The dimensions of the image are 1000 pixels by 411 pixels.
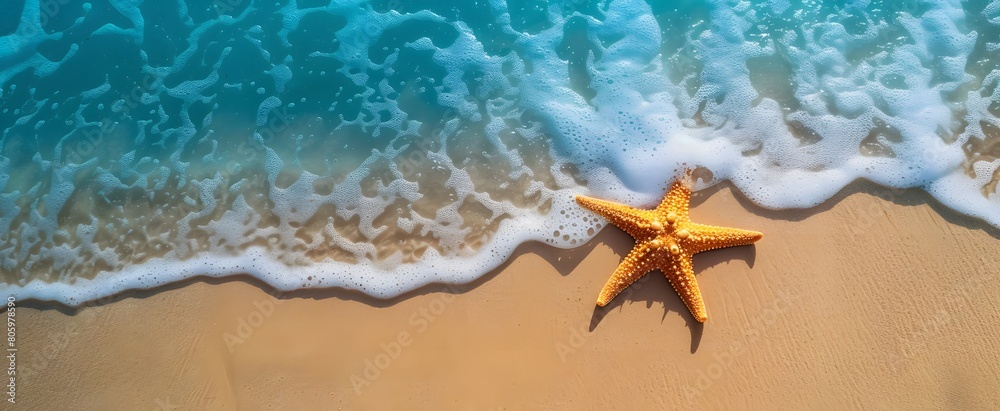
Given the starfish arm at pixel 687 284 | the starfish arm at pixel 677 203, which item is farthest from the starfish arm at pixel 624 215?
the starfish arm at pixel 687 284

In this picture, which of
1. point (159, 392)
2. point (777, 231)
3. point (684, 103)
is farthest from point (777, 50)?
point (159, 392)

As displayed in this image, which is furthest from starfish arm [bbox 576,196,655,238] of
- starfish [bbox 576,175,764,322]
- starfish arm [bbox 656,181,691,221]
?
starfish arm [bbox 656,181,691,221]

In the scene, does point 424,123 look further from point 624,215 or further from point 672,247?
point 672,247

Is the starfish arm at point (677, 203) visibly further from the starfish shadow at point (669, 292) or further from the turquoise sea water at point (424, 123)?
the starfish shadow at point (669, 292)

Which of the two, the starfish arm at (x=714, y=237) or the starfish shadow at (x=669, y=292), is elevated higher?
the starfish arm at (x=714, y=237)

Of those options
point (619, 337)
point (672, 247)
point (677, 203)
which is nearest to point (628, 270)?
point (672, 247)

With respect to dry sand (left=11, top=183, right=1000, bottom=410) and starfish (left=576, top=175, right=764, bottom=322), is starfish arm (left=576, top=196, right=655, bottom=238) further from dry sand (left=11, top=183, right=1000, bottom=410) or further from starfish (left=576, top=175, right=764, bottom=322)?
dry sand (left=11, top=183, right=1000, bottom=410)
